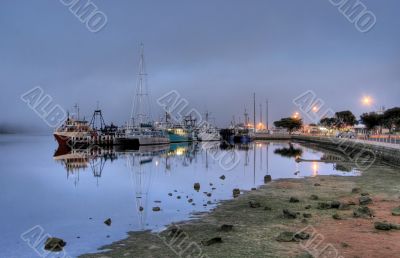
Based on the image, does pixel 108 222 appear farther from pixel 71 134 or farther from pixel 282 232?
pixel 71 134

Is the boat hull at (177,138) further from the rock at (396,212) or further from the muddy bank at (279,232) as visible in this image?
the rock at (396,212)

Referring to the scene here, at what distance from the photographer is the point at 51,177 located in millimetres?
38250

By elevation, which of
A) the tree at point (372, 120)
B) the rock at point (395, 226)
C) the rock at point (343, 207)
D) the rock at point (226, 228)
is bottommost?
the rock at point (226, 228)

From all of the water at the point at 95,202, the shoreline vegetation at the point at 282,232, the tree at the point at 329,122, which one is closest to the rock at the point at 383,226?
the shoreline vegetation at the point at 282,232

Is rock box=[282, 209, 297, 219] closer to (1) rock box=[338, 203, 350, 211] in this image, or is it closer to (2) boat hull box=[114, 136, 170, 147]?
(1) rock box=[338, 203, 350, 211]

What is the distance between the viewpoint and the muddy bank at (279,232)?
11.6 m

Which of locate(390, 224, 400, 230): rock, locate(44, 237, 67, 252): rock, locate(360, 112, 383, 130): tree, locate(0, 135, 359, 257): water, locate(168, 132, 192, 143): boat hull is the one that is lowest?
locate(0, 135, 359, 257): water

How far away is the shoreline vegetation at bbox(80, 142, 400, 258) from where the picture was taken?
11.6 m

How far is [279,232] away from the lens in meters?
13.6

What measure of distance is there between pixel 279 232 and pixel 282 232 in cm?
70

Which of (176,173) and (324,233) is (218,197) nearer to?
(324,233)

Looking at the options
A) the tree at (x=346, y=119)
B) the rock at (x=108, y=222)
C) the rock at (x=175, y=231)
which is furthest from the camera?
the tree at (x=346, y=119)

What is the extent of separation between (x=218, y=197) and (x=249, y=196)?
1.82 meters

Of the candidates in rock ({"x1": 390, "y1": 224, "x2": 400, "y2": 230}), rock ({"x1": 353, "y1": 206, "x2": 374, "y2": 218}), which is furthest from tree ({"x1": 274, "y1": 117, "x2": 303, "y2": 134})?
rock ({"x1": 390, "y1": 224, "x2": 400, "y2": 230})
